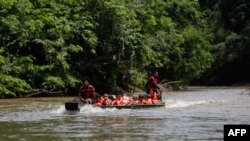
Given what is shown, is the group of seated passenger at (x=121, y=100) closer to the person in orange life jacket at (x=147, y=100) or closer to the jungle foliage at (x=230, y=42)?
the person in orange life jacket at (x=147, y=100)

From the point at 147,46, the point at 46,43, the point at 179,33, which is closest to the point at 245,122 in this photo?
the point at 46,43

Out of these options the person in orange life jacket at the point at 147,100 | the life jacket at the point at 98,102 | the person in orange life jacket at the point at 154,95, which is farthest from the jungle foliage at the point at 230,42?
the life jacket at the point at 98,102

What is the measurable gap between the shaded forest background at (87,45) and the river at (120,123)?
10.1 m

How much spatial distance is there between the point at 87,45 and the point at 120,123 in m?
23.8

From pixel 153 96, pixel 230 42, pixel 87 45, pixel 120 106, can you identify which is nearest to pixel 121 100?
pixel 120 106

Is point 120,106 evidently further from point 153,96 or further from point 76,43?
point 76,43

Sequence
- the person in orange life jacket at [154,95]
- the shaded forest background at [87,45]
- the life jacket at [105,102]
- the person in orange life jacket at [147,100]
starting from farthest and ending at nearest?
the shaded forest background at [87,45]
the person in orange life jacket at [154,95]
the person in orange life jacket at [147,100]
the life jacket at [105,102]

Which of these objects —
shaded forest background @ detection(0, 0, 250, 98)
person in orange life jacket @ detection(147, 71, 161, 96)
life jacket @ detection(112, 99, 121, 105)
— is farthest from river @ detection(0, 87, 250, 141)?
shaded forest background @ detection(0, 0, 250, 98)

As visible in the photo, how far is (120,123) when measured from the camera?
23.3 metres

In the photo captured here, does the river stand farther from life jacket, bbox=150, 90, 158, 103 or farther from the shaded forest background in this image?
the shaded forest background

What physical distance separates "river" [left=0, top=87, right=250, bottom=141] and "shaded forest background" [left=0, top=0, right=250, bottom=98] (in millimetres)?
10131

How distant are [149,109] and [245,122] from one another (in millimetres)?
8256

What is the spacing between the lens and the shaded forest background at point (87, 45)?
42.3 m

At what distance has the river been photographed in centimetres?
1906
